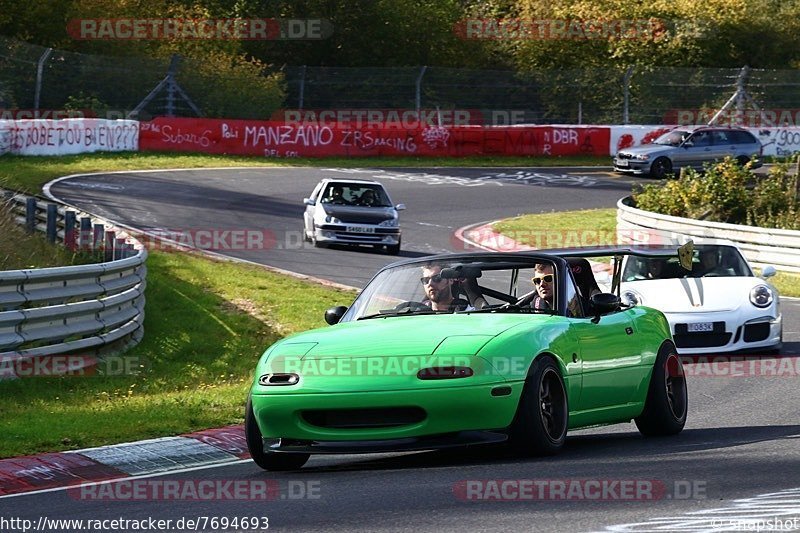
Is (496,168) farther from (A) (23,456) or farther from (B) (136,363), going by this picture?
(A) (23,456)

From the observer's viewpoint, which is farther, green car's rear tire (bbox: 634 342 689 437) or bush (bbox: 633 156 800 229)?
bush (bbox: 633 156 800 229)

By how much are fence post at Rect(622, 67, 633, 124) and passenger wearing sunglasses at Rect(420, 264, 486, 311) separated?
3819 centimetres

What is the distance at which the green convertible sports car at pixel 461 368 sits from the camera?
314 inches

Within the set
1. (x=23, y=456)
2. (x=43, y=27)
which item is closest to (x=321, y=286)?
(x=23, y=456)

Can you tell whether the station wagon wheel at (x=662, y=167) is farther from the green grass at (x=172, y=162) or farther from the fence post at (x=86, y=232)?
the fence post at (x=86, y=232)

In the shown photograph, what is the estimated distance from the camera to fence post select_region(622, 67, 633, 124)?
46.4 m

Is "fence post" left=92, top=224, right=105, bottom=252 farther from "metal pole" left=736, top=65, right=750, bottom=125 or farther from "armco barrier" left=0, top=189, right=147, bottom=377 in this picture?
"metal pole" left=736, top=65, right=750, bottom=125

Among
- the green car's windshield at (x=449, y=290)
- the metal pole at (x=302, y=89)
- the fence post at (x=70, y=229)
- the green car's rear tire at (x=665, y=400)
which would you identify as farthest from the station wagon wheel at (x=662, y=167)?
the green car's windshield at (x=449, y=290)

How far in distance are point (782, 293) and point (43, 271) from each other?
1288 centimetres

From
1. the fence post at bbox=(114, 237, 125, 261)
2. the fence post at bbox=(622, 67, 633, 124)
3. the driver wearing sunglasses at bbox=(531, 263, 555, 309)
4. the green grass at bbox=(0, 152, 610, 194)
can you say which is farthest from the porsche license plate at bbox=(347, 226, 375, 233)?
the fence post at bbox=(622, 67, 633, 124)

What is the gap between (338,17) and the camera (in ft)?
190

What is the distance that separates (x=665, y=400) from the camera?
9.87 m

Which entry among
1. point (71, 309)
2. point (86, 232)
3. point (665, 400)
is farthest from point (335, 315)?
point (86, 232)

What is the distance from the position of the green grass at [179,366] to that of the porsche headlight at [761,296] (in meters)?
5.31
